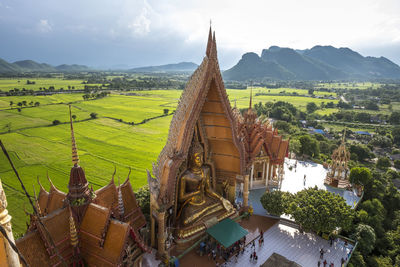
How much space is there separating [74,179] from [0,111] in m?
81.4

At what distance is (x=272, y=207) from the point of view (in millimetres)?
20797

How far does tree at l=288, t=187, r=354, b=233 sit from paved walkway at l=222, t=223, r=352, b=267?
3.96ft

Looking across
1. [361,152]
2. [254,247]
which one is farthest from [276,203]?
[361,152]

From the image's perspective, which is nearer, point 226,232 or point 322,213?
point 226,232

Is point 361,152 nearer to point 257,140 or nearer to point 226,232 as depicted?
point 257,140

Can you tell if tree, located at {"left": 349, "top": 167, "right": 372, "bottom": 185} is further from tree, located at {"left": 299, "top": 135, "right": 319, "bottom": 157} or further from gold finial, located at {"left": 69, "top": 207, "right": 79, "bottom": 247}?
gold finial, located at {"left": 69, "top": 207, "right": 79, "bottom": 247}

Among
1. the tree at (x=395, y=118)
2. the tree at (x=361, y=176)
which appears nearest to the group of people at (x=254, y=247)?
the tree at (x=361, y=176)

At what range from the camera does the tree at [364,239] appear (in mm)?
19984

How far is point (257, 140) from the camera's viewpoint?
2666 centimetres

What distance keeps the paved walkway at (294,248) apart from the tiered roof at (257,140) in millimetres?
7698

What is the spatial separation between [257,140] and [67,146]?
40316 mm

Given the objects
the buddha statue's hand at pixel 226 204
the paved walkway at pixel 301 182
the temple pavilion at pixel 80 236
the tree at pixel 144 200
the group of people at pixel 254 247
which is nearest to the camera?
the temple pavilion at pixel 80 236

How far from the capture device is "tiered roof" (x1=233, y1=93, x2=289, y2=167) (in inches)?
1038

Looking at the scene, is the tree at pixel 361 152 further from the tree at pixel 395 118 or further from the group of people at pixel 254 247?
the tree at pixel 395 118
